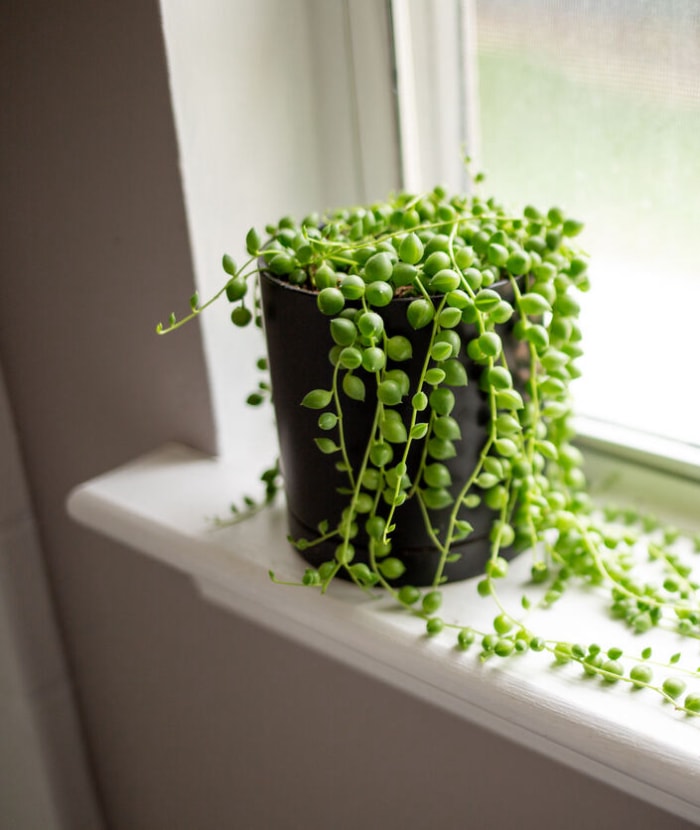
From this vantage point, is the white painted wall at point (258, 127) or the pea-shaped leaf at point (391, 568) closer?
the pea-shaped leaf at point (391, 568)

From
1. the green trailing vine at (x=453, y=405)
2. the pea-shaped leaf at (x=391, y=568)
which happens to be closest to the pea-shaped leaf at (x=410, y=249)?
the green trailing vine at (x=453, y=405)

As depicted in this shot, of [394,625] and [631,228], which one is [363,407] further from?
[631,228]

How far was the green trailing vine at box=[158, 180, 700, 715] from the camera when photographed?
0.53 m

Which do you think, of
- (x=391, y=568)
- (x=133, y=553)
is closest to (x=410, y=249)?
(x=391, y=568)

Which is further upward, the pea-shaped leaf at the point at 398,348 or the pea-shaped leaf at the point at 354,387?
the pea-shaped leaf at the point at 398,348

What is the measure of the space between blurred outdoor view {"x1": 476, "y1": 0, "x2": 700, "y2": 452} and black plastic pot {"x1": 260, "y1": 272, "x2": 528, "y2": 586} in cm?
19

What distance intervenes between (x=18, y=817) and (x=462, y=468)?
0.79m

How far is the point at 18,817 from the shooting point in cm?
107

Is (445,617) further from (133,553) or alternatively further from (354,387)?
(133,553)

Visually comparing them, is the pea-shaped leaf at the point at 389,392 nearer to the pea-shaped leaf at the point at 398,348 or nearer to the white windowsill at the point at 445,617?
the pea-shaped leaf at the point at 398,348

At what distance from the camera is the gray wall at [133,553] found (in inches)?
27.8

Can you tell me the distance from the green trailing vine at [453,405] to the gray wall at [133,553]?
129mm

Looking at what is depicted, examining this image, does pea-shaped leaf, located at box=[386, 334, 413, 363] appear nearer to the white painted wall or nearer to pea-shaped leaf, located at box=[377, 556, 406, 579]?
pea-shaped leaf, located at box=[377, 556, 406, 579]

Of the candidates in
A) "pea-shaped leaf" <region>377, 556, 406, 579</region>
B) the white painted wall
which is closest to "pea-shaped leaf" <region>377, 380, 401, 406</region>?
"pea-shaped leaf" <region>377, 556, 406, 579</region>
